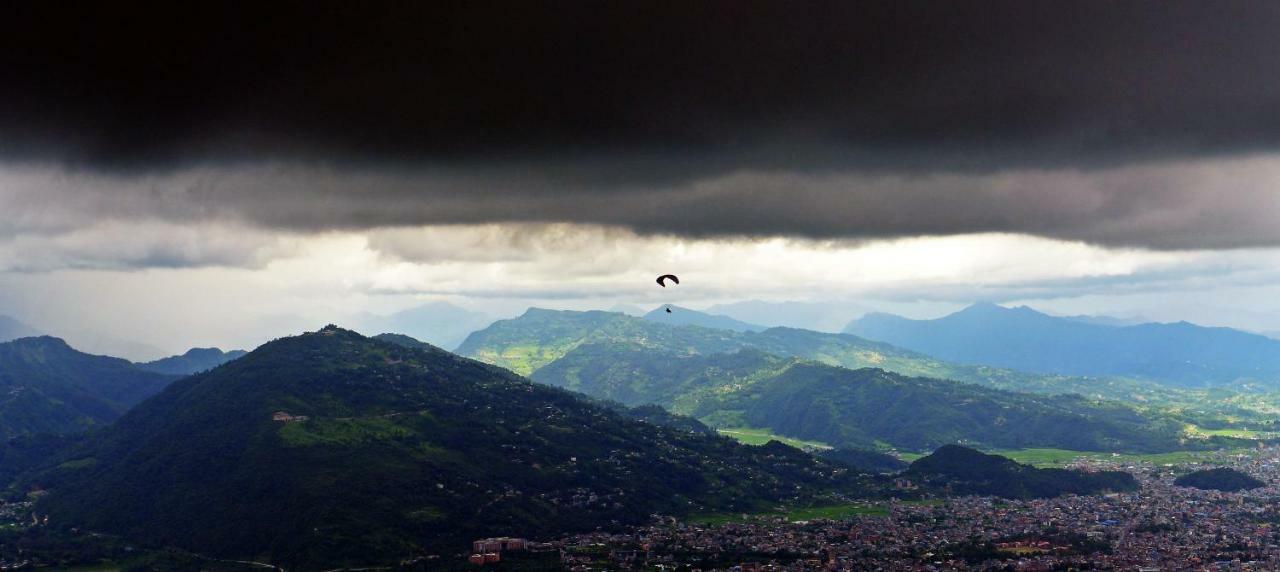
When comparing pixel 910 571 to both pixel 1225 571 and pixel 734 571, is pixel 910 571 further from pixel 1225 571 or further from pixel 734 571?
pixel 1225 571

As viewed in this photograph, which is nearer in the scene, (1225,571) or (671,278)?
(671,278)

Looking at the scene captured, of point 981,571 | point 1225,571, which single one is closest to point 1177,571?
point 1225,571

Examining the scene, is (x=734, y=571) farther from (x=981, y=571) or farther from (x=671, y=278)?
(x=671, y=278)

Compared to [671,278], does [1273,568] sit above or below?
below

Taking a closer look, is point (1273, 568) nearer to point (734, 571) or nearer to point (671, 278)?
point (734, 571)

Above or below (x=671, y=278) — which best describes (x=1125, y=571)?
below

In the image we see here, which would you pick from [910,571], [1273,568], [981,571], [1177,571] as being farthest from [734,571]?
[1273,568]

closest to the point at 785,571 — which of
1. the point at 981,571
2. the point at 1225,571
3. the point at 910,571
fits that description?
the point at 910,571

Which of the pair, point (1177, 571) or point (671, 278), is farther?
point (1177, 571)
